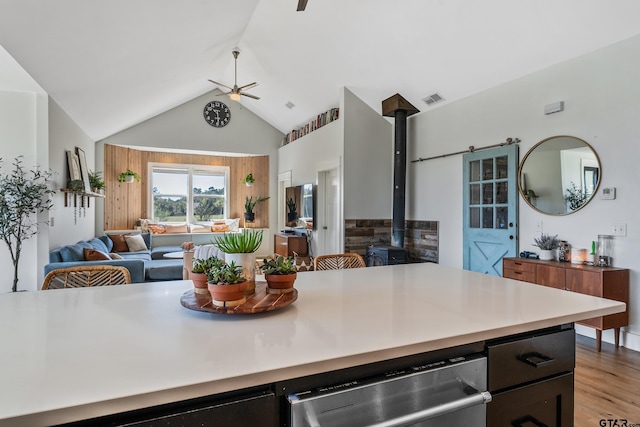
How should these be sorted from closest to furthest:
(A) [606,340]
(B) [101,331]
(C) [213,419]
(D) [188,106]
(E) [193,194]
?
(C) [213,419]
(B) [101,331]
(A) [606,340]
(D) [188,106]
(E) [193,194]

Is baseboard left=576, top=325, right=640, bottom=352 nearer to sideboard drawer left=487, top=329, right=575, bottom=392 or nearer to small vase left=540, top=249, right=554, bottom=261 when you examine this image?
small vase left=540, top=249, right=554, bottom=261

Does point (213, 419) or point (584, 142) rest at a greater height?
point (584, 142)

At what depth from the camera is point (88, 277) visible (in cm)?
169

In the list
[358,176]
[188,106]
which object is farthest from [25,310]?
[188,106]

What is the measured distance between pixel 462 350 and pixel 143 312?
98cm

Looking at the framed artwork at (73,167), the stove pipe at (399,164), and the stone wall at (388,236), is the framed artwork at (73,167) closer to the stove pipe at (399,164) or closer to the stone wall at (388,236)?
the stone wall at (388,236)

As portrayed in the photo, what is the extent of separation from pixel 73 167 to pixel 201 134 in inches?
125

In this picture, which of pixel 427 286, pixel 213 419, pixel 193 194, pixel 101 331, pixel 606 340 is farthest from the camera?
pixel 193 194

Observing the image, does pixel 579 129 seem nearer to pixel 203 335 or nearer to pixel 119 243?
pixel 203 335

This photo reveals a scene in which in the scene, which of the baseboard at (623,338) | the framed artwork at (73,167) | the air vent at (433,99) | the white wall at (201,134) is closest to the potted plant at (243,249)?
the baseboard at (623,338)

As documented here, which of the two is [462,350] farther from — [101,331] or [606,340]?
[606,340]

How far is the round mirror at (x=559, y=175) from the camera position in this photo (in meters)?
3.36

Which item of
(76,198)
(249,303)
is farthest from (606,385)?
(76,198)

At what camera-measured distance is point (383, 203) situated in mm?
5691
